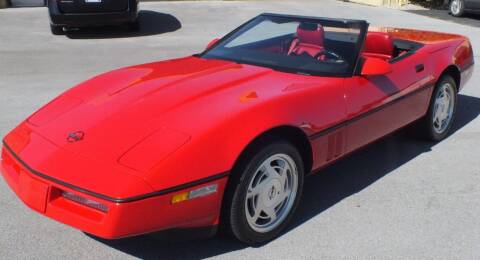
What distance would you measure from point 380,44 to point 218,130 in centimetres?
244

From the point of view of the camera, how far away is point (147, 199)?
8.32 ft

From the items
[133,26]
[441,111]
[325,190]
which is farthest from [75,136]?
[133,26]

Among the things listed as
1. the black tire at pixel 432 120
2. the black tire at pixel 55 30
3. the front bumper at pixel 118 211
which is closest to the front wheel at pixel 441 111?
the black tire at pixel 432 120

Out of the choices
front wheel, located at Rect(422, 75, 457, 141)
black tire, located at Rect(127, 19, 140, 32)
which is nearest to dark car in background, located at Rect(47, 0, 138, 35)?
black tire, located at Rect(127, 19, 140, 32)

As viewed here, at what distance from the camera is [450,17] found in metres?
15.2

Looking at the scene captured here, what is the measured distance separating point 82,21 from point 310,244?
8.57 metres

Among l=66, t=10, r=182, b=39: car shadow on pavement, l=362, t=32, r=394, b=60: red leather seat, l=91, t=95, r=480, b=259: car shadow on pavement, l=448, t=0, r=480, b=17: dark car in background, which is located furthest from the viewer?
l=448, t=0, r=480, b=17: dark car in background

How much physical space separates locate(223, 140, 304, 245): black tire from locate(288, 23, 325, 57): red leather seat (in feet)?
3.71

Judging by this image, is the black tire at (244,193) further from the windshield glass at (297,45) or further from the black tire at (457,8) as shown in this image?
the black tire at (457,8)

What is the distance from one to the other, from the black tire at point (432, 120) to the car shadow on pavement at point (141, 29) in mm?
7530

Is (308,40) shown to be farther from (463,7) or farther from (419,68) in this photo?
(463,7)

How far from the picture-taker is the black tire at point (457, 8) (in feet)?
49.2

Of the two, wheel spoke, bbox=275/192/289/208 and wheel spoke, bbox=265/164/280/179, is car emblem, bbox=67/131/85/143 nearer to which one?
wheel spoke, bbox=265/164/280/179

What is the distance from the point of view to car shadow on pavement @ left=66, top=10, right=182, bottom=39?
11.0m
